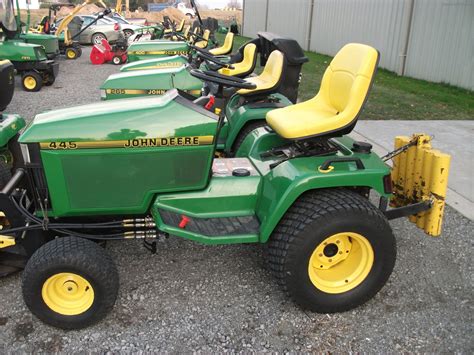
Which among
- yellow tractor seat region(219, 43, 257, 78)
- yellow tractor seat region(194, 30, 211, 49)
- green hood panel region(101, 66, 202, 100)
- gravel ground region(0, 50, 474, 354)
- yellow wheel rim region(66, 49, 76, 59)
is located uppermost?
yellow tractor seat region(219, 43, 257, 78)

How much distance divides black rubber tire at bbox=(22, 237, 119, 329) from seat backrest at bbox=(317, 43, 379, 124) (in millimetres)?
1500

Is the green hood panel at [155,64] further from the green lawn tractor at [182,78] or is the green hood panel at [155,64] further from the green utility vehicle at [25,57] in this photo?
the green utility vehicle at [25,57]

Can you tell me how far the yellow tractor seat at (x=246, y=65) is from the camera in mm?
5012

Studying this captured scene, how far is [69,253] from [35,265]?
17 cm

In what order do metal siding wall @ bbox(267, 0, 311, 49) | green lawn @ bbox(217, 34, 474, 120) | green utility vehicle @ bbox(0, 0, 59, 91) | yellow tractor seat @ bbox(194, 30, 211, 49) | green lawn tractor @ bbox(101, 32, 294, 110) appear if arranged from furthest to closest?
metal siding wall @ bbox(267, 0, 311, 49), yellow tractor seat @ bbox(194, 30, 211, 49), green utility vehicle @ bbox(0, 0, 59, 91), green lawn @ bbox(217, 34, 474, 120), green lawn tractor @ bbox(101, 32, 294, 110)

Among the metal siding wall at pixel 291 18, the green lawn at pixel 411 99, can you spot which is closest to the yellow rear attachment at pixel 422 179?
the green lawn at pixel 411 99

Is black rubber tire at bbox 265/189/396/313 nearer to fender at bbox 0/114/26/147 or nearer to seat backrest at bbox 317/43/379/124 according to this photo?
seat backrest at bbox 317/43/379/124

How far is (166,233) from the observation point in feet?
8.46

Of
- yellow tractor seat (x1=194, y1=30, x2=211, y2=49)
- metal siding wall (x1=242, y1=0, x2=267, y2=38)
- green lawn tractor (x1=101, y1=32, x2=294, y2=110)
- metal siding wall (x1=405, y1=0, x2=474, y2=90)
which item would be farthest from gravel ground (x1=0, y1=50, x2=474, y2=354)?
metal siding wall (x1=242, y1=0, x2=267, y2=38)

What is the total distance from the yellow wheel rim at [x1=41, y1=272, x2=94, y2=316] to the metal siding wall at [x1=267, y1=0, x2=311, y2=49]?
636 inches

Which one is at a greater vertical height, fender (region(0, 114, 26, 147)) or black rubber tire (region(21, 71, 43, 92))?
fender (region(0, 114, 26, 147))

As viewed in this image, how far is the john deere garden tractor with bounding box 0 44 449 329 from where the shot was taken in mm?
2365

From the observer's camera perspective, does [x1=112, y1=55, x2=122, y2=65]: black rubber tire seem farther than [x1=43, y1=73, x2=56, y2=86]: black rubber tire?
Yes

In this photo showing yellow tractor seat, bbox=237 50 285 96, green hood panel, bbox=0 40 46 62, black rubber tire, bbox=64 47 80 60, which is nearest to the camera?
yellow tractor seat, bbox=237 50 285 96
